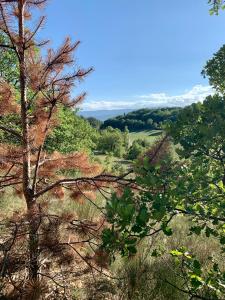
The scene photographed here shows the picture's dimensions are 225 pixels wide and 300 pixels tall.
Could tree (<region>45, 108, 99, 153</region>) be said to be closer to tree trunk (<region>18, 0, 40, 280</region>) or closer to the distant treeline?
tree trunk (<region>18, 0, 40, 280</region>)

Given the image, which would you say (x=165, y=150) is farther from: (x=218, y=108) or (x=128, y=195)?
(x=128, y=195)

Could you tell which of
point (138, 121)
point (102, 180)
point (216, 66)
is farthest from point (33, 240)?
point (138, 121)

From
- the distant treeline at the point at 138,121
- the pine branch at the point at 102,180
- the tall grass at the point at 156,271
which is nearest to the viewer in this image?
the pine branch at the point at 102,180

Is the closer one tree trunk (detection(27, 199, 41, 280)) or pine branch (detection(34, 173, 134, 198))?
tree trunk (detection(27, 199, 41, 280))

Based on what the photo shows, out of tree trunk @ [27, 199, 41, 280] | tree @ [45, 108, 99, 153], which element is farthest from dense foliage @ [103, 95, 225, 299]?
tree @ [45, 108, 99, 153]

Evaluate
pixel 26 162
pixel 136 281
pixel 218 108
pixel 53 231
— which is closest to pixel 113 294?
pixel 136 281

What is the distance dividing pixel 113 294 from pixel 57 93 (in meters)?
2.43

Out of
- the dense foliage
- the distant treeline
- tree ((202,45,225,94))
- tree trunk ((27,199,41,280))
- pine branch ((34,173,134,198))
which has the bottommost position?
the distant treeline

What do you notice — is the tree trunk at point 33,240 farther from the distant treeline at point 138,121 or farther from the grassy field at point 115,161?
the distant treeline at point 138,121

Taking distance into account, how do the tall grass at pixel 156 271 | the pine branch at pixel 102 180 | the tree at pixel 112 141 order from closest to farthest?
1. the pine branch at pixel 102 180
2. the tall grass at pixel 156 271
3. the tree at pixel 112 141

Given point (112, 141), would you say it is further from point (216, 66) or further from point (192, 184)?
point (192, 184)

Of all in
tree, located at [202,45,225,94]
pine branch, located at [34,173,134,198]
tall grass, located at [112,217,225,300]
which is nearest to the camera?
pine branch, located at [34,173,134,198]

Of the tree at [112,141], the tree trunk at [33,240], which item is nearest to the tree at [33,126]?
the tree trunk at [33,240]

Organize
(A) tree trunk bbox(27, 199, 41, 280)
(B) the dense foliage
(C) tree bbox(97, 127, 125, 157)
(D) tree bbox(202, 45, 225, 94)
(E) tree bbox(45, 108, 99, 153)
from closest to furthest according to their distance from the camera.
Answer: (B) the dense foliage, (A) tree trunk bbox(27, 199, 41, 280), (D) tree bbox(202, 45, 225, 94), (E) tree bbox(45, 108, 99, 153), (C) tree bbox(97, 127, 125, 157)
